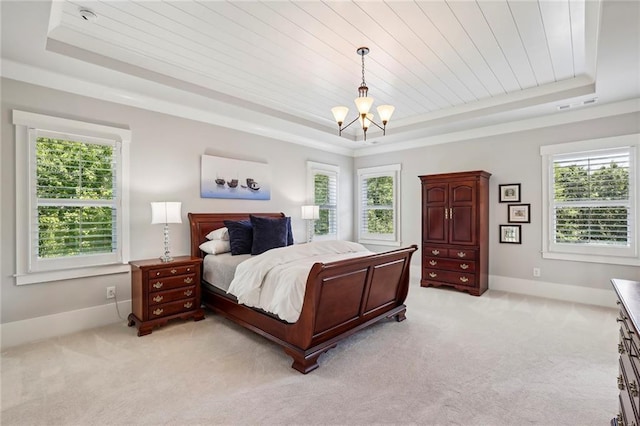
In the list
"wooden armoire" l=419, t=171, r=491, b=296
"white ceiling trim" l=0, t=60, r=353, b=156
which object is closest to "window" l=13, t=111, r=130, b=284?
"white ceiling trim" l=0, t=60, r=353, b=156

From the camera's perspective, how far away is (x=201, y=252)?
4.12m

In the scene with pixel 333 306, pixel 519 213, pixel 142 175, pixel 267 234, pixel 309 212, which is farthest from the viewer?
pixel 309 212

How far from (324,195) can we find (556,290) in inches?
159

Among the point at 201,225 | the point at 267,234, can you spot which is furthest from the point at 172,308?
the point at 267,234

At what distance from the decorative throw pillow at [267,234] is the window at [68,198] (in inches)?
58.2

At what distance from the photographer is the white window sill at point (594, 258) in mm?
3890

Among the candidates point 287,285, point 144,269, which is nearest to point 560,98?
point 287,285

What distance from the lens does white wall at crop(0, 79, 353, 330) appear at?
9.66 feet

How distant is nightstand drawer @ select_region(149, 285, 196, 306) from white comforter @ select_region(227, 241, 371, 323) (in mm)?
681

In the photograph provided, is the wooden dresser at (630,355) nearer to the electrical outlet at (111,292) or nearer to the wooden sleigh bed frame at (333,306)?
the wooden sleigh bed frame at (333,306)

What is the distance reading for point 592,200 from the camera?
4.14m

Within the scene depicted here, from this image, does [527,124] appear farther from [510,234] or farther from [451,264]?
[451,264]

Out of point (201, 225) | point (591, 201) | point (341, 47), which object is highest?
point (341, 47)

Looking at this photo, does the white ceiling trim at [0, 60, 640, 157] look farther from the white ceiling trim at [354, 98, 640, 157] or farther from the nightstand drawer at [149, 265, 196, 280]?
the nightstand drawer at [149, 265, 196, 280]
